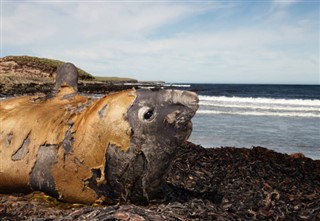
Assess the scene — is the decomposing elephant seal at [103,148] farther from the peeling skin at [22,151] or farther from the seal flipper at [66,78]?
the seal flipper at [66,78]

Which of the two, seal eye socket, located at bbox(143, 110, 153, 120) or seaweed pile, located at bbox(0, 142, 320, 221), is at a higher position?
seal eye socket, located at bbox(143, 110, 153, 120)

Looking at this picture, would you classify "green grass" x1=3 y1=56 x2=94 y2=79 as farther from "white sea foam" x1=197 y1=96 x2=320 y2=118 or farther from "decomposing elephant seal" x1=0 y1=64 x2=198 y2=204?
"decomposing elephant seal" x1=0 y1=64 x2=198 y2=204

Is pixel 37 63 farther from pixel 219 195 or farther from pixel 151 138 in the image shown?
pixel 151 138

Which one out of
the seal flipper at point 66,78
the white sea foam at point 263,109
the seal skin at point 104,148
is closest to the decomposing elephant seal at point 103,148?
the seal skin at point 104,148

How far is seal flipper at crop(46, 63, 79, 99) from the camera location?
612 centimetres

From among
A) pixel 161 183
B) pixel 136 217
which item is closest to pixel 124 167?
pixel 161 183

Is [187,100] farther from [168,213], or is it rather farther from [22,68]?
[22,68]

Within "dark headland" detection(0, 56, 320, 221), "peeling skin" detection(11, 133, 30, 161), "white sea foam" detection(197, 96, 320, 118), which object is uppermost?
"peeling skin" detection(11, 133, 30, 161)

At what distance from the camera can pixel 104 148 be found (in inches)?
181

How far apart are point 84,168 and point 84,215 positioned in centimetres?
78

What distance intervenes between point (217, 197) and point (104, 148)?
169 centimetres

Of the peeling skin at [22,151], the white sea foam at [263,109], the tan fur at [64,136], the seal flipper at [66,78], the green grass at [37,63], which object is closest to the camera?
the tan fur at [64,136]

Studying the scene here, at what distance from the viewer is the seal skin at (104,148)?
14.7 feet

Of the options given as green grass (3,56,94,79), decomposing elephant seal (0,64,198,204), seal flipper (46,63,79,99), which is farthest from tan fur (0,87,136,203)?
green grass (3,56,94,79)
